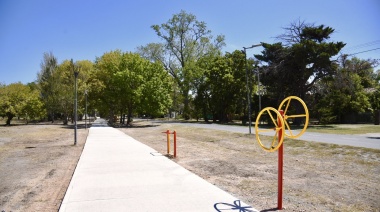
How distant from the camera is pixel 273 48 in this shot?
120ft

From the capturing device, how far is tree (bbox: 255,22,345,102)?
1277 inches

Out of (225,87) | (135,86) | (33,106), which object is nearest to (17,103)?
(33,106)

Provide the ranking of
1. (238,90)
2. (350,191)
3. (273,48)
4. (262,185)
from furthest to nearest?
1. (238,90)
2. (273,48)
3. (262,185)
4. (350,191)

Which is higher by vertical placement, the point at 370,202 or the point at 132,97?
the point at 132,97

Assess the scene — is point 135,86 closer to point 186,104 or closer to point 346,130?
point 186,104

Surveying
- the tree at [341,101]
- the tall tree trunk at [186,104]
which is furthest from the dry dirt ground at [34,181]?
the tall tree trunk at [186,104]

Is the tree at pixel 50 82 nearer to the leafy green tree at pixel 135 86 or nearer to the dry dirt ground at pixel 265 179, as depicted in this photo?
the leafy green tree at pixel 135 86

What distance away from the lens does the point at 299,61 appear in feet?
109

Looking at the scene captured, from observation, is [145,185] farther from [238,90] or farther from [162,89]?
[238,90]

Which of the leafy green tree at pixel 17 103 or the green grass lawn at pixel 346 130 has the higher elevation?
the leafy green tree at pixel 17 103

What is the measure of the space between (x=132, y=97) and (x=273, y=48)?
19112mm

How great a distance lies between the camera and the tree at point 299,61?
32438 millimetres

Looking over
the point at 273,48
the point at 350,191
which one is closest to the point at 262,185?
the point at 350,191

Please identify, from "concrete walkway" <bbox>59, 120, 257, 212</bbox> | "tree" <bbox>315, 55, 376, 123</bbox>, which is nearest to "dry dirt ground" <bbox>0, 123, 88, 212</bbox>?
"concrete walkway" <bbox>59, 120, 257, 212</bbox>
